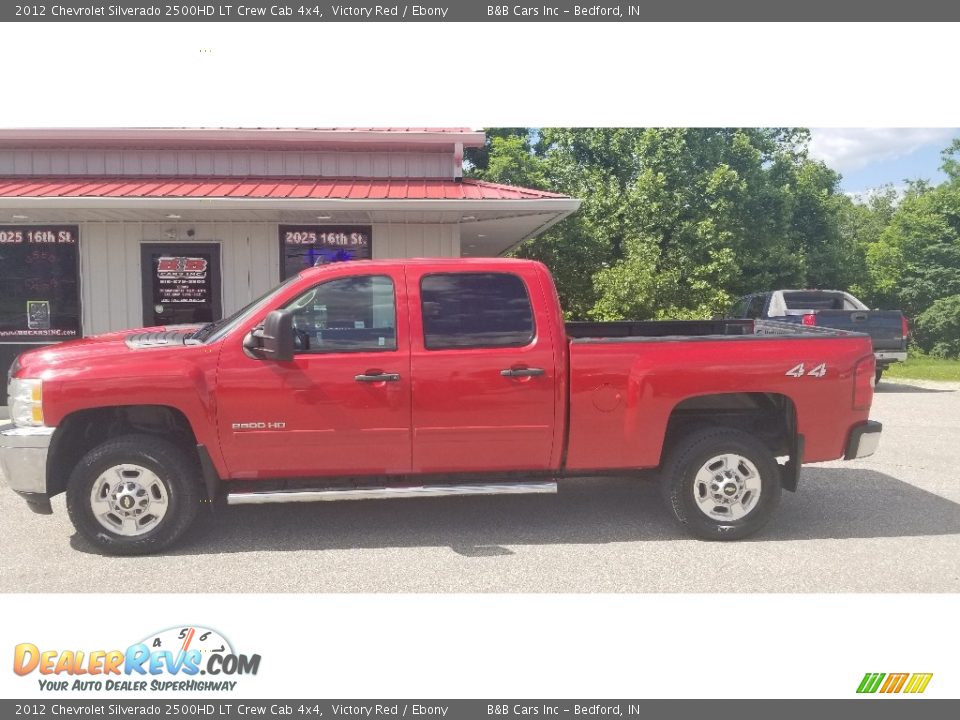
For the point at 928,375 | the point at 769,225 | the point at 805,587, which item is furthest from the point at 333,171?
the point at 769,225

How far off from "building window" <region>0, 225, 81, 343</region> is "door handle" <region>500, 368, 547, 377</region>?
311 inches

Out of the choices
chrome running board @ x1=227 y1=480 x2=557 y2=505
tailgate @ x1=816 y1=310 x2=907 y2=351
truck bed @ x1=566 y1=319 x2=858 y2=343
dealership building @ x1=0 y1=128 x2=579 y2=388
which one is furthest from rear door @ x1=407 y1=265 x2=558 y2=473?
tailgate @ x1=816 y1=310 x2=907 y2=351

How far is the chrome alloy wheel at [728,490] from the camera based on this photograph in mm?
5188

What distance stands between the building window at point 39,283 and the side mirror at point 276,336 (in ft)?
22.7

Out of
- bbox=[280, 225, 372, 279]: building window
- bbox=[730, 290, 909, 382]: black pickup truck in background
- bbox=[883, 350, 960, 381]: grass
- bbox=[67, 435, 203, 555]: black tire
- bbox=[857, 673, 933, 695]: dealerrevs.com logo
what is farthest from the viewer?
bbox=[883, 350, 960, 381]: grass

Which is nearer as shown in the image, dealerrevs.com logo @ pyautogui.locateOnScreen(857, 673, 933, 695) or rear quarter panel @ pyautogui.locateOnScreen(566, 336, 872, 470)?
dealerrevs.com logo @ pyautogui.locateOnScreen(857, 673, 933, 695)

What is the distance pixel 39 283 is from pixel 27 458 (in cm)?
665

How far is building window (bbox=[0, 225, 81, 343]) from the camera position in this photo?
10242 mm

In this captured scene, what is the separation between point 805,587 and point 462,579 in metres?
2.07

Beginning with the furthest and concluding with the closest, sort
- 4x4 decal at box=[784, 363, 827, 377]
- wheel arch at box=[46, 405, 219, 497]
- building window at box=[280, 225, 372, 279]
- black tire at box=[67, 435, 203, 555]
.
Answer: building window at box=[280, 225, 372, 279] < 4x4 decal at box=[784, 363, 827, 377] < wheel arch at box=[46, 405, 219, 497] < black tire at box=[67, 435, 203, 555]

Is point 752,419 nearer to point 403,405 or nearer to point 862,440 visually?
point 862,440

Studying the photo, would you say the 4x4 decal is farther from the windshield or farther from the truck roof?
the windshield

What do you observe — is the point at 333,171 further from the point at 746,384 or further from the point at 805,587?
the point at 805,587

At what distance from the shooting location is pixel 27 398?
15.8ft
